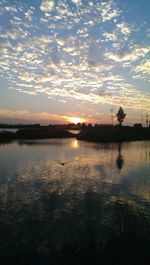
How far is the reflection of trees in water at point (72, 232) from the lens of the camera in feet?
42.4

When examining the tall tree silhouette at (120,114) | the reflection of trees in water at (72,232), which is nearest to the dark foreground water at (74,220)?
the reflection of trees in water at (72,232)

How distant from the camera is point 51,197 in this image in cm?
2347

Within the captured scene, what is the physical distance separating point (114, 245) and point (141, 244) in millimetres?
1443

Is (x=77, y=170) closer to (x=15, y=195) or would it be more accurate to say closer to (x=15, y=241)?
(x=15, y=195)

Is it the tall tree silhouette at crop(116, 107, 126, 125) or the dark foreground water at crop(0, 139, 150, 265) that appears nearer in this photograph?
the dark foreground water at crop(0, 139, 150, 265)

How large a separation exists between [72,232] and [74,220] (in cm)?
190

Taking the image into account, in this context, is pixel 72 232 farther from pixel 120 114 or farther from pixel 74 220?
pixel 120 114

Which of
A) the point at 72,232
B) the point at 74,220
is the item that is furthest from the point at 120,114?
the point at 72,232

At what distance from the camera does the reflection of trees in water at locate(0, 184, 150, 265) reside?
1292cm

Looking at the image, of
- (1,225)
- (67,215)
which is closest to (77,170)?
(67,215)

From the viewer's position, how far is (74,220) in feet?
59.0

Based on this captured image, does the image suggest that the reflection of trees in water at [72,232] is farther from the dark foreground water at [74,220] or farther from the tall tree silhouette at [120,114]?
the tall tree silhouette at [120,114]

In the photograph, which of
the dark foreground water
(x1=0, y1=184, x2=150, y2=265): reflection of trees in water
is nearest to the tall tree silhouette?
the dark foreground water

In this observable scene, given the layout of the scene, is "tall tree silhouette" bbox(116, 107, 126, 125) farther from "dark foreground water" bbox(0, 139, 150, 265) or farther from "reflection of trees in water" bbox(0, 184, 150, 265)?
"reflection of trees in water" bbox(0, 184, 150, 265)
